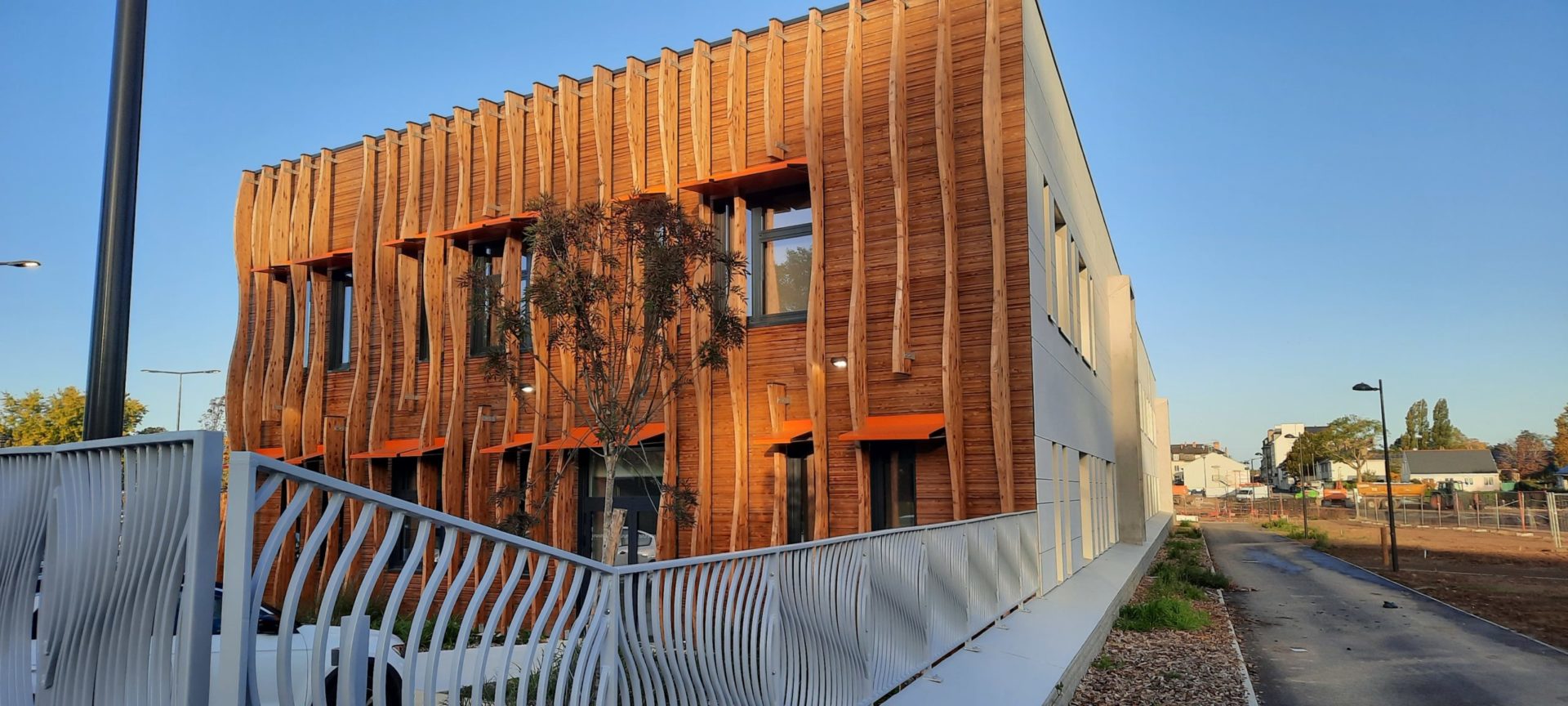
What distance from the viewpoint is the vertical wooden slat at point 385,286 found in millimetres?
16734

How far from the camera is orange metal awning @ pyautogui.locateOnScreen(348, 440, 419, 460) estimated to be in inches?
629

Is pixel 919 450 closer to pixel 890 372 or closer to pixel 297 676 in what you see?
pixel 890 372

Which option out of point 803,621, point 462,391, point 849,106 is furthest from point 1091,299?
point 803,621

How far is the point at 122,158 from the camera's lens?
417 cm

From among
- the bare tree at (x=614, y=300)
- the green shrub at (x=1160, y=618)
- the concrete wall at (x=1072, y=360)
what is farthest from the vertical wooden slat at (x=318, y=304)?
the green shrub at (x=1160, y=618)

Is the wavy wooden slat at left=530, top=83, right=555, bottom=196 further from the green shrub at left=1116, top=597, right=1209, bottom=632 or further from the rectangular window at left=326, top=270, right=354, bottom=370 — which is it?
the green shrub at left=1116, top=597, right=1209, bottom=632

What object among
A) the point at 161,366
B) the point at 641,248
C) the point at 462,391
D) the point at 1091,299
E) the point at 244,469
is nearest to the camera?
the point at 244,469

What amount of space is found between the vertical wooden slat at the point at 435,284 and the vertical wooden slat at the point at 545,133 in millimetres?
2156

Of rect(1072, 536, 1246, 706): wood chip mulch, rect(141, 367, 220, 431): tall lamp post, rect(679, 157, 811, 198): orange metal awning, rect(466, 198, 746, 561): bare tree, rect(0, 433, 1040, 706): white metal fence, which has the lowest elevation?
rect(1072, 536, 1246, 706): wood chip mulch

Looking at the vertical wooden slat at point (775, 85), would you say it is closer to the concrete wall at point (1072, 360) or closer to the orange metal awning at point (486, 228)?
the concrete wall at point (1072, 360)

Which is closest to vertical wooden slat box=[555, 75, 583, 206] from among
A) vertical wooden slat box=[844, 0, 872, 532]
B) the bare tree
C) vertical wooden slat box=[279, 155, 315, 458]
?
the bare tree

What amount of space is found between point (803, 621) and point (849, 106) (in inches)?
351

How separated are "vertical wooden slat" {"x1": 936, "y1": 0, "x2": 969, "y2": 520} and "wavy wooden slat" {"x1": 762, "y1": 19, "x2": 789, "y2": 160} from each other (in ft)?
7.49

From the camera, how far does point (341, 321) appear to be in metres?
18.4
